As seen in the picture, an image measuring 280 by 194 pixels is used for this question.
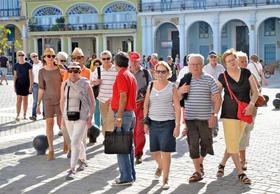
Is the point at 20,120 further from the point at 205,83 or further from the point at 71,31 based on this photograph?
the point at 71,31

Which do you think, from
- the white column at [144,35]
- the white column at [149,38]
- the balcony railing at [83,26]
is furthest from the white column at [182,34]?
the balcony railing at [83,26]

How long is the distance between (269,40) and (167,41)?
914 centimetres

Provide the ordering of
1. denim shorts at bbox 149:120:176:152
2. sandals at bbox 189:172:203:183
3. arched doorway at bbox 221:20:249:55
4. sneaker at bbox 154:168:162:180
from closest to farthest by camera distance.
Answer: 1. denim shorts at bbox 149:120:176:152
2. sandals at bbox 189:172:203:183
3. sneaker at bbox 154:168:162:180
4. arched doorway at bbox 221:20:249:55

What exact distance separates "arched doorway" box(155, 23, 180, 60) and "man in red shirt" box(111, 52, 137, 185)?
134ft

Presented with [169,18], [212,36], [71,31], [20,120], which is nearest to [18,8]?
[71,31]

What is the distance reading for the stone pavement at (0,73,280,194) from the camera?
282 inches

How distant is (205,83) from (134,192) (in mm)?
1697

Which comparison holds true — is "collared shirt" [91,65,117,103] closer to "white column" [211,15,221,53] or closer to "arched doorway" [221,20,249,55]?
"white column" [211,15,221,53]

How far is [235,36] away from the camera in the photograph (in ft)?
150

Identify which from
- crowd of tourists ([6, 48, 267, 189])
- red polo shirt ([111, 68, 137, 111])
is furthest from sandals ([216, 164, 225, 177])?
red polo shirt ([111, 68, 137, 111])

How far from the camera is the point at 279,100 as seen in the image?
16.0m

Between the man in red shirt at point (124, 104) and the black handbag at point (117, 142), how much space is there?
10 cm

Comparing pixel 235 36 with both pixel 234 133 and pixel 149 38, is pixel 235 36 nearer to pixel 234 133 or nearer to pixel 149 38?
pixel 149 38

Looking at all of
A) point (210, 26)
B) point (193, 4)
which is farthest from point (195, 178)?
point (193, 4)
